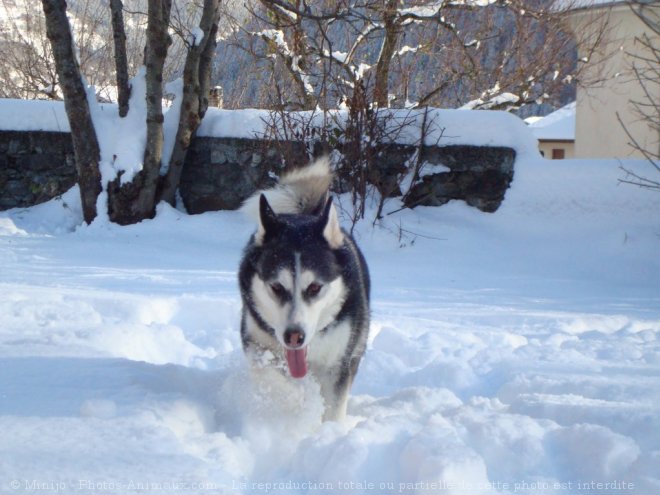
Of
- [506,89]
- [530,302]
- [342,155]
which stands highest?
[506,89]

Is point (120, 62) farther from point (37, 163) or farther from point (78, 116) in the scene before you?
point (37, 163)

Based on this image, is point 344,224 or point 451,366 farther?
point 344,224

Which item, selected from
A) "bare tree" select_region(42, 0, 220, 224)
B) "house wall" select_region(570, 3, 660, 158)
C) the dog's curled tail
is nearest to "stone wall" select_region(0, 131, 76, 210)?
"bare tree" select_region(42, 0, 220, 224)

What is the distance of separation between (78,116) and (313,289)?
6501 millimetres

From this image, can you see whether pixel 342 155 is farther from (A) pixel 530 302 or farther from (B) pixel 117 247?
(A) pixel 530 302

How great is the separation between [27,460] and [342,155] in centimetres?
650

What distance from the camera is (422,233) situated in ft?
26.2

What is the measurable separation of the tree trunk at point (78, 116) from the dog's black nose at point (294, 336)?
252 inches

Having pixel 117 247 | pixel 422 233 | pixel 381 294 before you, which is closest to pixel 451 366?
pixel 381 294

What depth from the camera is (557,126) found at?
95.1 ft

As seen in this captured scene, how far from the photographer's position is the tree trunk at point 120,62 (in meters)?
8.62

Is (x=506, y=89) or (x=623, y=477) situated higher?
(x=506, y=89)

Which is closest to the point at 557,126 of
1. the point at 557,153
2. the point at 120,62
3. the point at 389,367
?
the point at 557,153

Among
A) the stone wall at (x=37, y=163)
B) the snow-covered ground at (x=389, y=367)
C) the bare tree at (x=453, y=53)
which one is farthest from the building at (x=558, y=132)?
the stone wall at (x=37, y=163)
